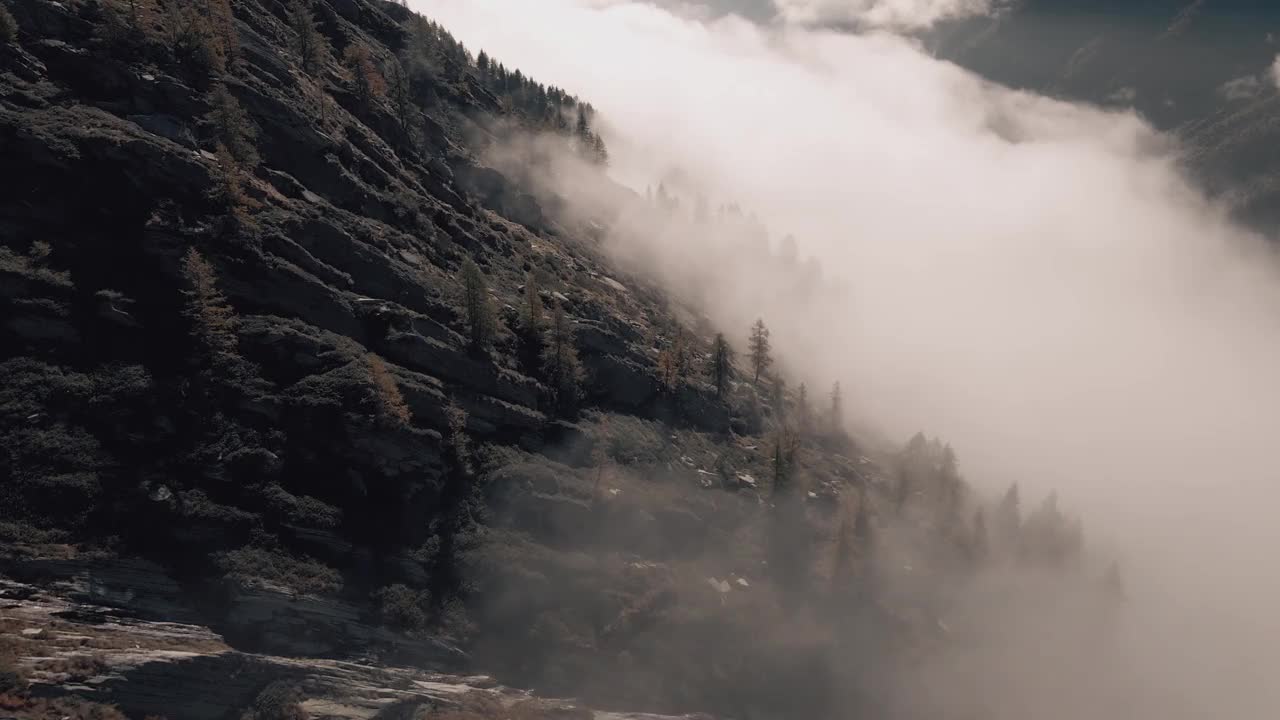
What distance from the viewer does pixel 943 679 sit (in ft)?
311

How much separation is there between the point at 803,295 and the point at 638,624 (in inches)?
5506

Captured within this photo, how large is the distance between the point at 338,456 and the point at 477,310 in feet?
88.3

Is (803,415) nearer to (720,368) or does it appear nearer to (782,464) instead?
(720,368)


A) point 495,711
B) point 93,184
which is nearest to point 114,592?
point 495,711

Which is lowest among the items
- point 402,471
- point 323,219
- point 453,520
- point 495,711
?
point 495,711

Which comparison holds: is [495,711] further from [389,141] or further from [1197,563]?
[1197,563]

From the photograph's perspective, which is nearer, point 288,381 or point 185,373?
point 185,373

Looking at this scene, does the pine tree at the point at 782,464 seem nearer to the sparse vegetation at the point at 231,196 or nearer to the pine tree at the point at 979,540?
the pine tree at the point at 979,540

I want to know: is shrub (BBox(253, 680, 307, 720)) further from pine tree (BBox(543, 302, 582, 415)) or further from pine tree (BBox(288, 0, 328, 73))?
pine tree (BBox(288, 0, 328, 73))

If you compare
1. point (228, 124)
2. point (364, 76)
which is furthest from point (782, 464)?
point (364, 76)

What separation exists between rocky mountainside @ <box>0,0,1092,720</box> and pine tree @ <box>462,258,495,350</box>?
0.66 meters

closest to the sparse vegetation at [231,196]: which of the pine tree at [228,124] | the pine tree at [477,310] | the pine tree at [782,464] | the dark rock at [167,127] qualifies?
the pine tree at [228,124]

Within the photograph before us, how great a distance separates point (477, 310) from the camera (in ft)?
287

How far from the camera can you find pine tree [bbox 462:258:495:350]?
87500 millimetres
